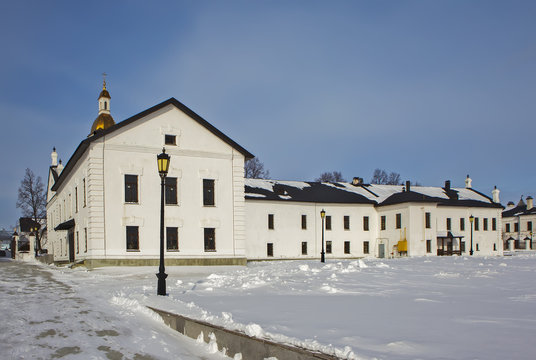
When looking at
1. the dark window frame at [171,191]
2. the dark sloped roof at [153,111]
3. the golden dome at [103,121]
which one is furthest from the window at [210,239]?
the golden dome at [103,121]

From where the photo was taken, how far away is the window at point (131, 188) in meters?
28.9

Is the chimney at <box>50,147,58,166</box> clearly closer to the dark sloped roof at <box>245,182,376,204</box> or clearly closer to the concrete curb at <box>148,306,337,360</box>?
the dark sloped roof at <box>245,182,376,204</box>

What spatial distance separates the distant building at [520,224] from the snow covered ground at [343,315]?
7433cm

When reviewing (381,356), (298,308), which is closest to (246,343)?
(381,356)

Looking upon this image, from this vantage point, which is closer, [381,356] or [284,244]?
[381,356]

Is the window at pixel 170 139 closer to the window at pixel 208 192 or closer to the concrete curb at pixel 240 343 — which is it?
the window at pixel 208 192

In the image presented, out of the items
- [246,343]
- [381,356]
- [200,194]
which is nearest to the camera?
[381,356]

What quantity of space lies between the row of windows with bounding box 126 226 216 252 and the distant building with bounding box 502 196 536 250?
6302 cm

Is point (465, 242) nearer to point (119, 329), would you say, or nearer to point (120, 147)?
point (120, 147)

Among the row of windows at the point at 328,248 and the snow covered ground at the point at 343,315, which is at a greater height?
the snow covered ground at the point at 343,315

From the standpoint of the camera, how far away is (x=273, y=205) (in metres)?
45.2

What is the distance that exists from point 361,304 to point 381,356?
425 centimetres

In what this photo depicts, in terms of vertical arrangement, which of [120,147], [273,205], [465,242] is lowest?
[465,242]

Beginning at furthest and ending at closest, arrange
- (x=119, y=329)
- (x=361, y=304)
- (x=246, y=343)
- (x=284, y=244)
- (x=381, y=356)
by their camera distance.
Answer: (x=284, y=244)
(x=361, y=304)
(x=119, y=329)
(x=246, y=343)
(x=381, y=356)
